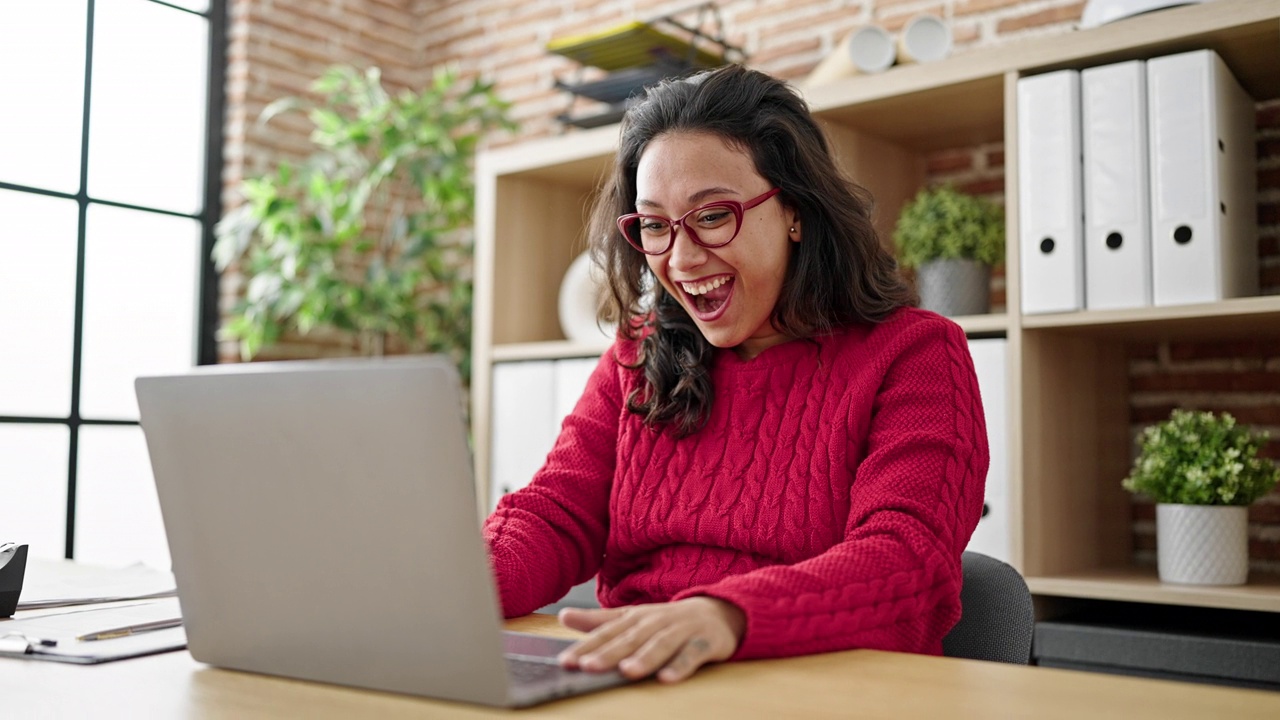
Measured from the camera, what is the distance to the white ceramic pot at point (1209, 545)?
1.99m

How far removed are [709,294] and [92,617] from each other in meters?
0.81

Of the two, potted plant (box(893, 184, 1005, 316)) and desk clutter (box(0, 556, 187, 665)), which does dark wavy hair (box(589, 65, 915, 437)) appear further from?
potted plant (box(893, 184, 1005, 316))

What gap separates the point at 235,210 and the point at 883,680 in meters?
3.03

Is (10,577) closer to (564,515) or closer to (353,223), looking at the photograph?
(564,515)

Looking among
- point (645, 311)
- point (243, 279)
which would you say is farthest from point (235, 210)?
point (645, 311)

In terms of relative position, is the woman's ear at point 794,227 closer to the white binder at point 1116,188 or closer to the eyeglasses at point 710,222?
the eyeglasses at point 710,222

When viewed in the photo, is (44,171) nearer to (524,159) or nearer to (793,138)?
(524,159)

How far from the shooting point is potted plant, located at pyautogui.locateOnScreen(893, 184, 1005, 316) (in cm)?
234

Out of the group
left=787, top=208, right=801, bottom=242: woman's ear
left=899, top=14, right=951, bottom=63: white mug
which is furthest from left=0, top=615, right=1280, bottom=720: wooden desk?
left=899, top=14, right=951, bottom=63: white mug

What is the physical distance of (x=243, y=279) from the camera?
349cm

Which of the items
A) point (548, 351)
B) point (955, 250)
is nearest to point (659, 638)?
point (955, 250)

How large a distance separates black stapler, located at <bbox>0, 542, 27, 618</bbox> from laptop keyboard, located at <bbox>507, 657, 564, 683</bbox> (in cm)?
65

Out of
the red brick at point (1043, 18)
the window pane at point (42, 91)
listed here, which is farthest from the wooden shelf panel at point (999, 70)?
the window pane at point (42, 91)

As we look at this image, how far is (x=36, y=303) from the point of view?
3139mm
